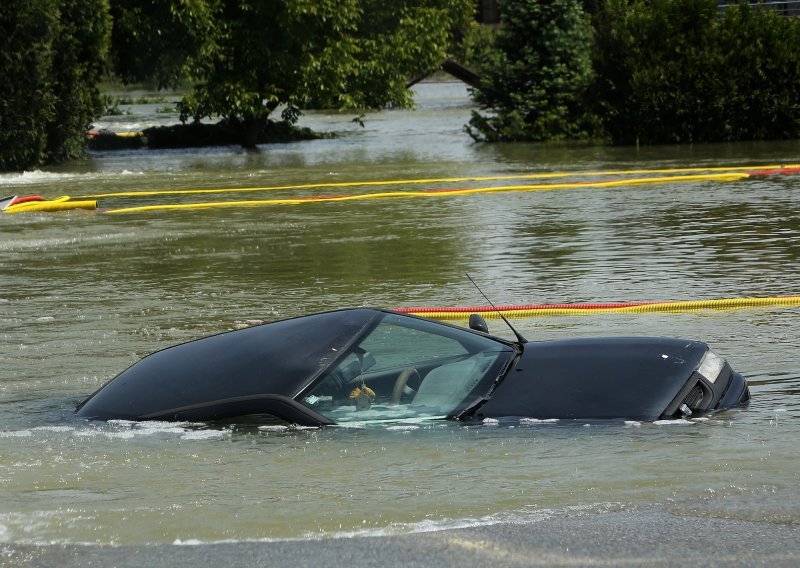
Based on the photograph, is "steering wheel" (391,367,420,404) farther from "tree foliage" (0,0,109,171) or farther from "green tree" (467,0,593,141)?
"green tree" (467,0,593,141)

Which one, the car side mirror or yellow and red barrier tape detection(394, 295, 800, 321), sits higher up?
the car side mirror

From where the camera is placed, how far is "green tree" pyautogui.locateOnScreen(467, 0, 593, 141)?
3020 centimetres

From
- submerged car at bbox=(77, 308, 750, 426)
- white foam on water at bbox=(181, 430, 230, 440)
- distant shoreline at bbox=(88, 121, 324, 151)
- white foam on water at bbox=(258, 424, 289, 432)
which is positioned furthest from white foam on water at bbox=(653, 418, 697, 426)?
distant shoreline at bbox=(88, 121, 324, 151)

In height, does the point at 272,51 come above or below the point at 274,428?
above

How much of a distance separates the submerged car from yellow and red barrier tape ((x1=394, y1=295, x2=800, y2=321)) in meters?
3.31

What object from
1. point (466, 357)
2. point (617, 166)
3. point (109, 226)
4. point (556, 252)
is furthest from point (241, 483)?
point (617, 166)

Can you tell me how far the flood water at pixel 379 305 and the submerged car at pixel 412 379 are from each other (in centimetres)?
10

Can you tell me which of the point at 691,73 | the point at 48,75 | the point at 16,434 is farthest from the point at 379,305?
the point at 691,73

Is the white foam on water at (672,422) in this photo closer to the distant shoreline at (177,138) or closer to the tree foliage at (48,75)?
the tree foliage at (48,75)

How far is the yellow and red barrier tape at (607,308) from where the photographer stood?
10.2 metres

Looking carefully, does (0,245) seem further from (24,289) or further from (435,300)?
(435,300)

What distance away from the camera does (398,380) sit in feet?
21.2

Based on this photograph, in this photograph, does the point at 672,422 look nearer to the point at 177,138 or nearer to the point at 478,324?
the point at 478,324

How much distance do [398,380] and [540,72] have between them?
24.6m
